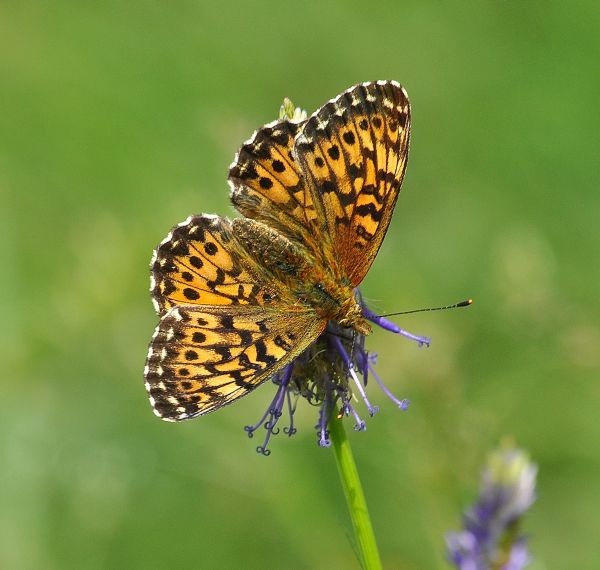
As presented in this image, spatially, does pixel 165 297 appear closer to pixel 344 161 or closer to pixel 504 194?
pixel 344 161

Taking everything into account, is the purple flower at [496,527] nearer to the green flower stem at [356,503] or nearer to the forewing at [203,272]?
the green flower stem at [356,503]

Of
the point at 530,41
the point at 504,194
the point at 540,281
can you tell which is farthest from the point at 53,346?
the point at 530,41

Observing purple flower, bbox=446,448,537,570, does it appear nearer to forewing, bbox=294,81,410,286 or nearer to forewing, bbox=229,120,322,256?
forewing, bbox=294,81,410,286

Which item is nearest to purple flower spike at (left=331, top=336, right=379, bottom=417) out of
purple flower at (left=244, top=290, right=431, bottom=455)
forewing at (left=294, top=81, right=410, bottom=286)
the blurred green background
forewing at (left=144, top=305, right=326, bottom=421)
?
purple flower at (left=244, top=290, right=431, bottom=455)

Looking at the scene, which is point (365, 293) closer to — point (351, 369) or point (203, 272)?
point (203, 272)

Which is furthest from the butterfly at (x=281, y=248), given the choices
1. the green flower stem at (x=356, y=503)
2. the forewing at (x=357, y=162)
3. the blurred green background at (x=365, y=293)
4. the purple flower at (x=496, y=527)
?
the blurred green background at (x=365, y=293)
